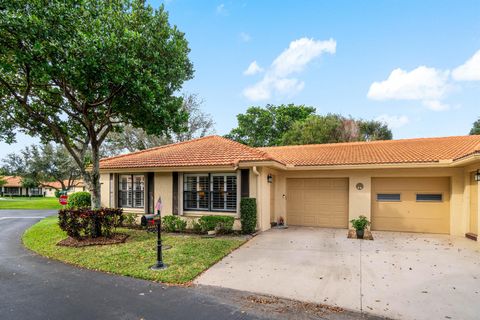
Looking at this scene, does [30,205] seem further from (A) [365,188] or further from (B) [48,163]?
(A) [365,188]

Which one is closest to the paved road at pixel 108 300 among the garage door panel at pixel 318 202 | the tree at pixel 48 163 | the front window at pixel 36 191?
the garage door panel at pixel 318 202

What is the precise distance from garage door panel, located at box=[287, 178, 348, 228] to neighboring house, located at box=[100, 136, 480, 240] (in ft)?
0.13

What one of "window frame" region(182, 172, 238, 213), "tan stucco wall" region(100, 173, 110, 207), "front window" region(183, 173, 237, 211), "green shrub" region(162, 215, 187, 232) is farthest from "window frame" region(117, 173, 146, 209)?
"front window" region(183, 173, 237, 211)

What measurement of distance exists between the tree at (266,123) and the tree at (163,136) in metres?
6.25

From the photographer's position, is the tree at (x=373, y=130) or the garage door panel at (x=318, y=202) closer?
the garage door panel at (x=318, y=202)

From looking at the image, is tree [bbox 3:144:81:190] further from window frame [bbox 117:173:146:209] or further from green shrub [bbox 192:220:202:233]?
green shrub [bbox 192:220:202:233]

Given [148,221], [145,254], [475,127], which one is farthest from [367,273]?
[475,127]

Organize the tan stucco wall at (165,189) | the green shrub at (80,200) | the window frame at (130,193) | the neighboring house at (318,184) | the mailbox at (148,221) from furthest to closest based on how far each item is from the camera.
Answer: the green shrub at (80,200), the window frame at (130,193), the tan stucco wall at (165,189), the neighboring house at (318,184), the mailbox at (148,221)

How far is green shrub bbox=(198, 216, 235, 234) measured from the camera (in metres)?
9.73

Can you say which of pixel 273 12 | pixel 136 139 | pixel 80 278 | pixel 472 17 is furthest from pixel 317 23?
pixel 136 139

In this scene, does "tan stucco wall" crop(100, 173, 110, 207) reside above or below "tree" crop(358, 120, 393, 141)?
below

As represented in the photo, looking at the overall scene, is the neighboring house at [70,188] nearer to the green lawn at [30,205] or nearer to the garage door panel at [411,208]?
the green lawn at [30,205]

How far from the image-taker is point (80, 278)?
5668mm

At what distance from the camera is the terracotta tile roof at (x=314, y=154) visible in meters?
10.1
